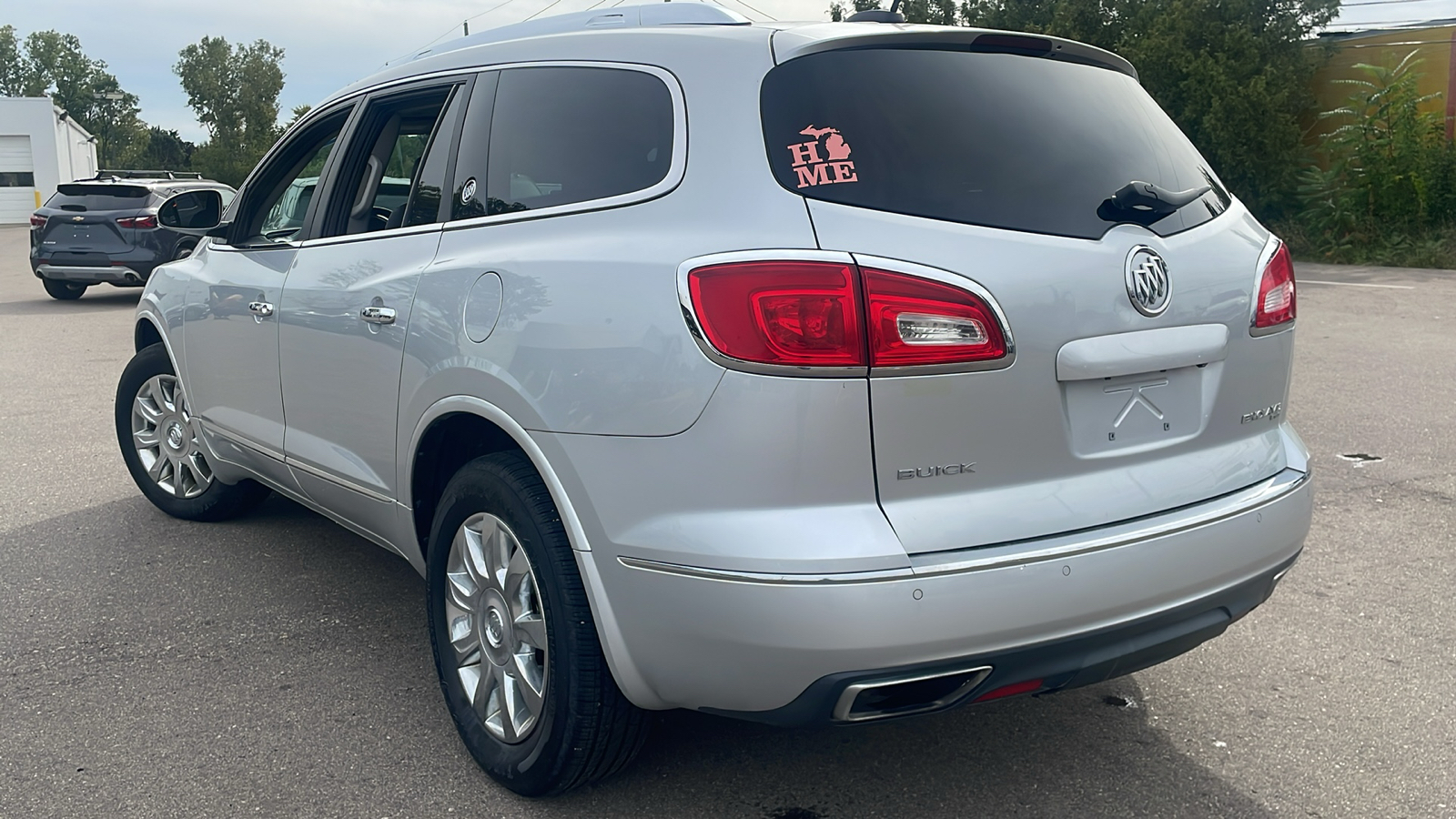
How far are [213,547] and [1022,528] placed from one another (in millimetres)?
3670

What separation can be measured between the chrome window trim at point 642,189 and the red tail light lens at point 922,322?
0.54 meters

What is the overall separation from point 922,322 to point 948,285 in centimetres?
9

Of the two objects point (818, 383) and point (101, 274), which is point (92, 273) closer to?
point (101, 274)

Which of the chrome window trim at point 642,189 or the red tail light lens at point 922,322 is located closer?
the red tail light lens at point 922,322

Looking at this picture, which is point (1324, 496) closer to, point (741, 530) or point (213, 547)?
point (741, 530)

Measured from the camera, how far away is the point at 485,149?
10.8 ft

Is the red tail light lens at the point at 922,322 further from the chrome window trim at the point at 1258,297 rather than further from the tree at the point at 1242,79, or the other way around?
the tree at the point at 1242,79

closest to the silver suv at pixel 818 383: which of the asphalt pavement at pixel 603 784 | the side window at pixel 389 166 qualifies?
the side window at pixel 389 166

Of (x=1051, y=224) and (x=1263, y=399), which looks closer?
(x=1051, y=224)

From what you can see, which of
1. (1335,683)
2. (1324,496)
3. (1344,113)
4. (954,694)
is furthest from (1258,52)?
(954,694)

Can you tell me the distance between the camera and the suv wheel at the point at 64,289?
1648 cm

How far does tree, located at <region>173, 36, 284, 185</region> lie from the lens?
300ft

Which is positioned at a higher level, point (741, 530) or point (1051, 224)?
point (1051, 224)

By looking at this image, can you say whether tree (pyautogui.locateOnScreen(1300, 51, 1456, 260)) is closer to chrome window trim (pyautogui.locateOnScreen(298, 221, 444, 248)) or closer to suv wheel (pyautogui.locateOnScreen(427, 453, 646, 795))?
chrome window trim (pyautogui.locateOnScreen(298, 221, 444, 248))
